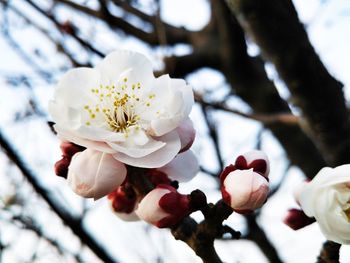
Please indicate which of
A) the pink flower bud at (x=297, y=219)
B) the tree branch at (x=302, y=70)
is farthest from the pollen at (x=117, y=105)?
the tree branch at (x=302, y=70)

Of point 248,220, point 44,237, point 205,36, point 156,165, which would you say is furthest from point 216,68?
point 156,165

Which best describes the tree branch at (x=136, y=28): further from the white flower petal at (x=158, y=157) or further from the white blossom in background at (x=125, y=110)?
the white flower petal at (x=158, y=157)

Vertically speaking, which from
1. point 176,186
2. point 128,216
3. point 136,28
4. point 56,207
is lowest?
point 136,28

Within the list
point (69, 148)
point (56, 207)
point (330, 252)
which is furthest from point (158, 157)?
point (56, 207)

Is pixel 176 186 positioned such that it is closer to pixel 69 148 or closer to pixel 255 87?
pixel 69 148

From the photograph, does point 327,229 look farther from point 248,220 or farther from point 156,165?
point 248,220

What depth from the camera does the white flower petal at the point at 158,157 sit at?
0.61 metres

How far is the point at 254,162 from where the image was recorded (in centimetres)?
62

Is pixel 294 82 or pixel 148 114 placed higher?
pixel 148 114

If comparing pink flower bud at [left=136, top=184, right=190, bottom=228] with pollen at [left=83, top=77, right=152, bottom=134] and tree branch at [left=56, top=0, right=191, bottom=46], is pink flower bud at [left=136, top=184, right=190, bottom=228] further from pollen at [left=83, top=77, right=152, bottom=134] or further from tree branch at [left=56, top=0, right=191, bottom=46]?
tree branch at [left=56, top=0, right=191, bottom=46]

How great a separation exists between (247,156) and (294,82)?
24.8 inches

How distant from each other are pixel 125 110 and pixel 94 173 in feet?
0.54

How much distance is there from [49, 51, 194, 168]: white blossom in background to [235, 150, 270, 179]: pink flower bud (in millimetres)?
78

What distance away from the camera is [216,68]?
2152mm
